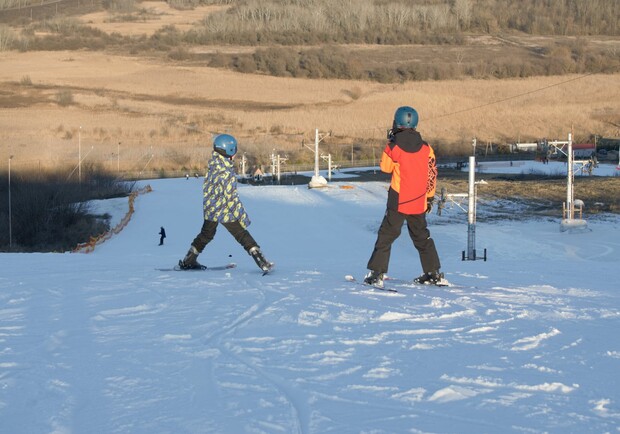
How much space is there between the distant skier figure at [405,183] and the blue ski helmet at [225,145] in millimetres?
1900

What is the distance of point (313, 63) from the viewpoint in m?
88.2

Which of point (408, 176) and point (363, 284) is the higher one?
point (408, 176)

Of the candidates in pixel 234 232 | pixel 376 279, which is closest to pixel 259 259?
pixel 234 232

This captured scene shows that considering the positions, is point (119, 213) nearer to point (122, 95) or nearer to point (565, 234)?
point (565, 234)

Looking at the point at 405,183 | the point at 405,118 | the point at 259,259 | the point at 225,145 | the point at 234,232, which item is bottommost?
the point at 259,259

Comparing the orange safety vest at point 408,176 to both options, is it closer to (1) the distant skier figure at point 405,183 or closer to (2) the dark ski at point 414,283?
(1) the distant skier figure at point 405,183

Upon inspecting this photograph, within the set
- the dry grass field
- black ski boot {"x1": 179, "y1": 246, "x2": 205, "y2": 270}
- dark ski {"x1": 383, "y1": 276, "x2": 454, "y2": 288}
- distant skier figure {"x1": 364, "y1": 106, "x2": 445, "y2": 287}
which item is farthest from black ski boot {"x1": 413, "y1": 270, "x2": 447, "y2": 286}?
the dry grass field

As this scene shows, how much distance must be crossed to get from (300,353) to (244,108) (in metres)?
72.6

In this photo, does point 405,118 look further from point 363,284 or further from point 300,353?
point 300,353

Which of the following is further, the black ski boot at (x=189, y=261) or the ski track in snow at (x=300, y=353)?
the black ski boot at (x=189, y=261)

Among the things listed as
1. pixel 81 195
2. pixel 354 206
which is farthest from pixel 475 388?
pixel 81 195

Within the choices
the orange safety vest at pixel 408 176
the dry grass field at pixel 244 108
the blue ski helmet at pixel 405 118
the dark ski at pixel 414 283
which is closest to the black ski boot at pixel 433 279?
the dark ski at pixel 414 283

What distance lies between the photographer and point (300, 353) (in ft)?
18.0

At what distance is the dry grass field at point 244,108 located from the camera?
218 feet
